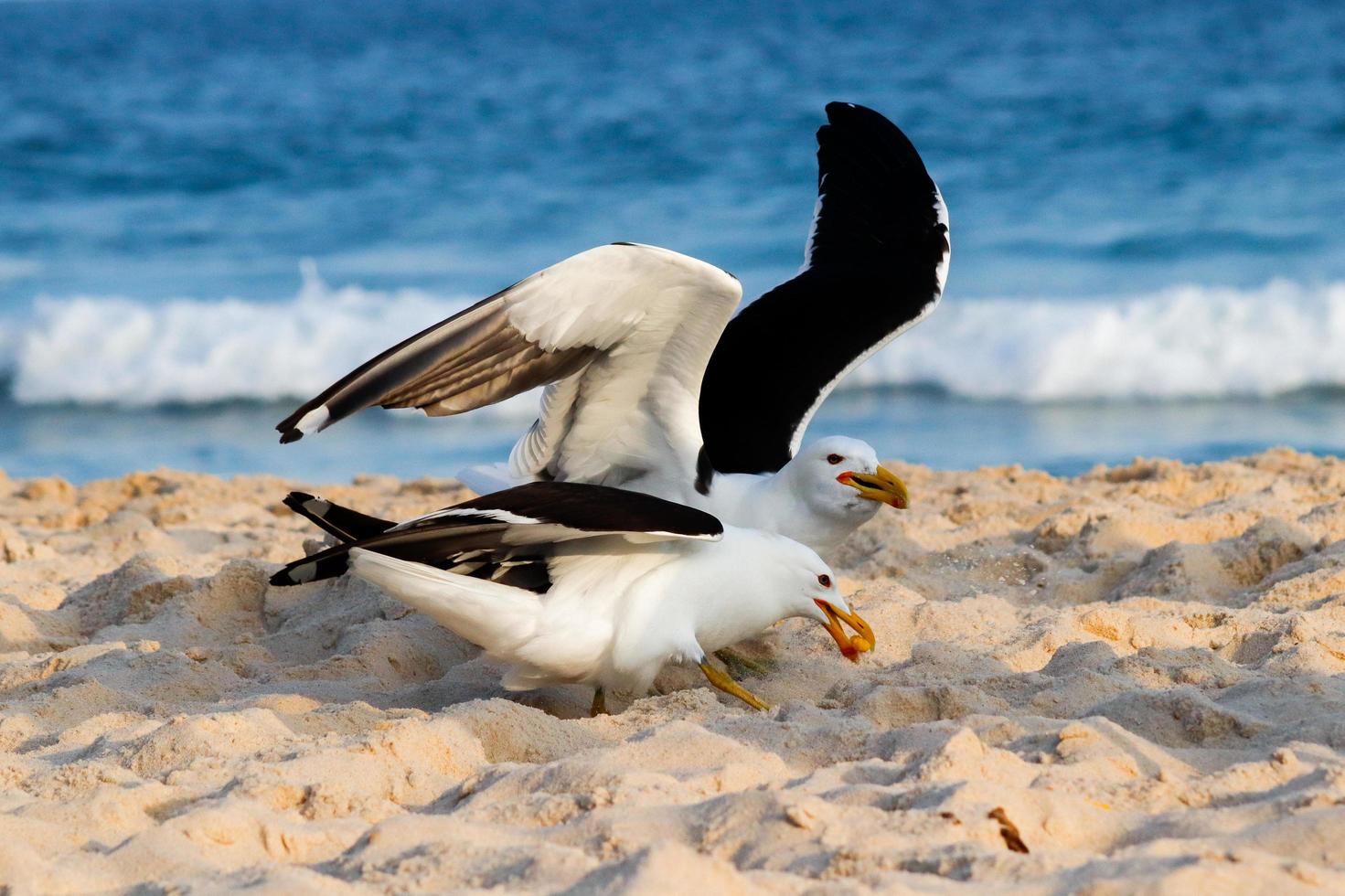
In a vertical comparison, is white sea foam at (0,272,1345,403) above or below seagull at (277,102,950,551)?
below

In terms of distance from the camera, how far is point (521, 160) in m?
16.8

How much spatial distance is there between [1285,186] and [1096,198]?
1721 mm

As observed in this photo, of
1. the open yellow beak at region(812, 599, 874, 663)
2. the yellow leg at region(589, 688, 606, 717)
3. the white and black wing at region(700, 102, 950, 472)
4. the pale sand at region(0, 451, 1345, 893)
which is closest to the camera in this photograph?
the pale sand at region(0, 451, 1345, 893)

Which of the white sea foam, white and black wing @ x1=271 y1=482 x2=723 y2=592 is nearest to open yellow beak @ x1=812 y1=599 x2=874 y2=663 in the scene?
white and black wing @ x1=271 y1=482 x2=723 y2=592

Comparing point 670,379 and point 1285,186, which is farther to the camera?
point 1285,186

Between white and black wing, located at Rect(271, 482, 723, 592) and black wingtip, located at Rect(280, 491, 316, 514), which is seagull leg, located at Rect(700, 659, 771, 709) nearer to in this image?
white and black wing, located at Rect(271, 482, 723, 592)

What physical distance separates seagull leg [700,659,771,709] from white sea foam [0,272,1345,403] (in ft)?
20.7

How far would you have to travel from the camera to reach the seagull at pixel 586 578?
3471 mm

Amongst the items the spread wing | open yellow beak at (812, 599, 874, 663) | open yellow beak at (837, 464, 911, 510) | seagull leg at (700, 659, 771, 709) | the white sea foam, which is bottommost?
the white sea foam

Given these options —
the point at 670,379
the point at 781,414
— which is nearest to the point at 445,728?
the point at 670,379

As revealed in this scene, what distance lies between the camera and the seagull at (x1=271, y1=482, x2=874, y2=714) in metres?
3.47

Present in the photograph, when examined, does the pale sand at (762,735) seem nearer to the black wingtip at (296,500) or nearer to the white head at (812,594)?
the white head at (812,594)

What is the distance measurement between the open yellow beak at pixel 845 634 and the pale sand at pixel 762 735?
0.12 m

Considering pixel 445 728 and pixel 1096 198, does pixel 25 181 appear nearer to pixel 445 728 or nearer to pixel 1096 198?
pixel 1096 198
